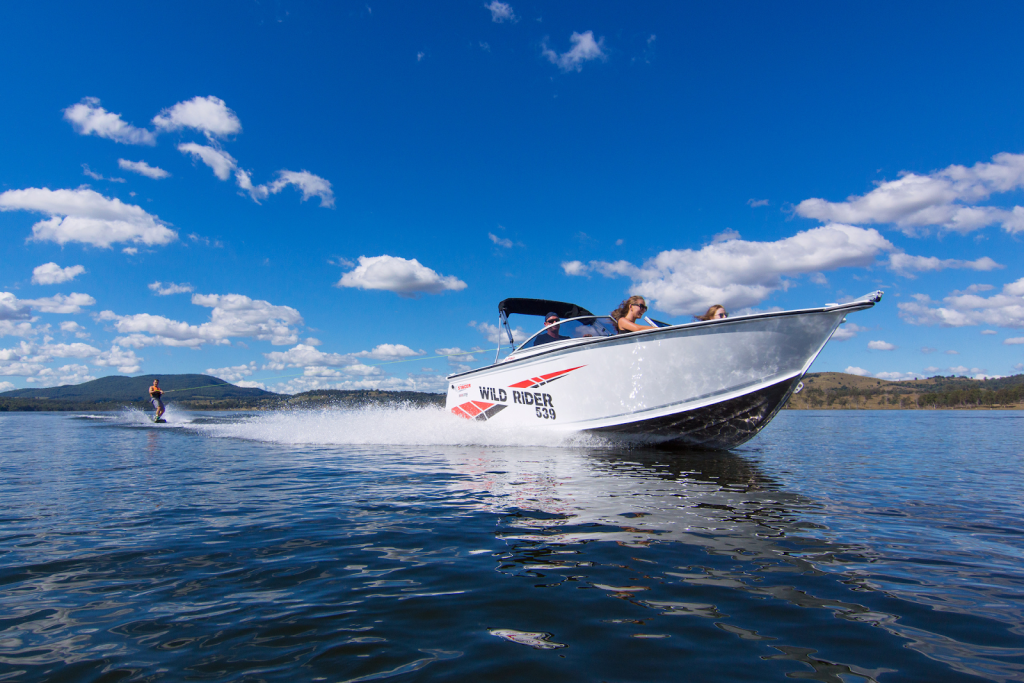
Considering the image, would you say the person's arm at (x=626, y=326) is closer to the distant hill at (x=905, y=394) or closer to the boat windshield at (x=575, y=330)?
the boat windshield at (x=575, y=330)

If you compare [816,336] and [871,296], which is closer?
[871,296]

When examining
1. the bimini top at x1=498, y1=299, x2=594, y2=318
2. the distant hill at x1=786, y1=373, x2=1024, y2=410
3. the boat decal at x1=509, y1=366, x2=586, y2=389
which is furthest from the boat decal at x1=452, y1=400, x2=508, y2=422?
the distant hill at x1=786, y1=373, x2=1024, y2=410

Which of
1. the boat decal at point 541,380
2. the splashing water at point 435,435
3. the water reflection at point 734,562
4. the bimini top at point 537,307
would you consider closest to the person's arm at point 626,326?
the boat decal at point 541,380

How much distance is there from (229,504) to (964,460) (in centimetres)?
1390

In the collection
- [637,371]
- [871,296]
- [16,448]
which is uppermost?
[871,296]

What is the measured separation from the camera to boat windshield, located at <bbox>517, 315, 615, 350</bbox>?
34.9ft

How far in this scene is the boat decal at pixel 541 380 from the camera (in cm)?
1038

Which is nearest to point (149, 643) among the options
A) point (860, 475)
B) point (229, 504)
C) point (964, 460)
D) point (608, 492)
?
point (229, 504)

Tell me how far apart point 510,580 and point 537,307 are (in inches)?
470

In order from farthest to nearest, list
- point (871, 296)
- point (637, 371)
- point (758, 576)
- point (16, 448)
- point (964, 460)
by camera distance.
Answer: point (16, 448) < point (964, 460) < point (637, 371) < point (871, 296) < point (758, 576)

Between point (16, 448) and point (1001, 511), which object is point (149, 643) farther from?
point (16, 448)

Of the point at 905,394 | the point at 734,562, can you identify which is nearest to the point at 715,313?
the point at 734,562

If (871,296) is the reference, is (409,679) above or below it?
below

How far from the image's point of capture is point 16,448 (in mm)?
13445
